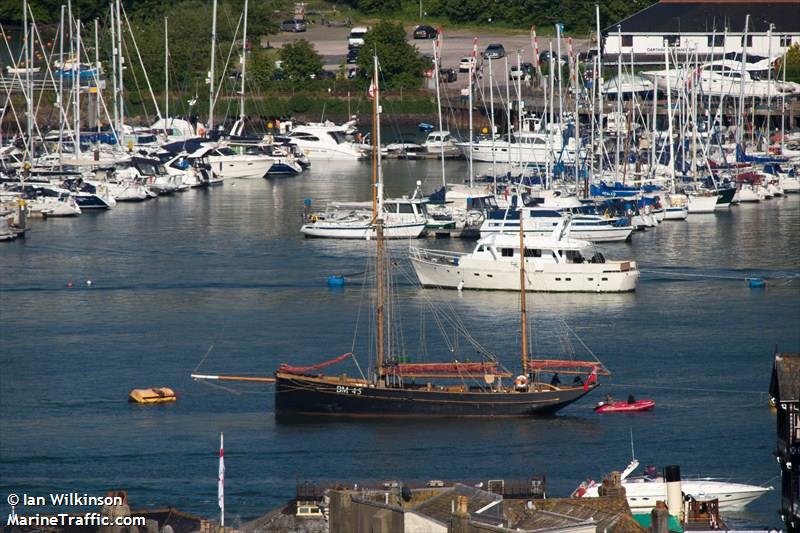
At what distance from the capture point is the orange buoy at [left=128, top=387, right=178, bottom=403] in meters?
43.7

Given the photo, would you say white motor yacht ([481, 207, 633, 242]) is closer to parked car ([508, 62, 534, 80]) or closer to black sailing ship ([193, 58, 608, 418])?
black sailing ship ([193, 58, 608, 418])

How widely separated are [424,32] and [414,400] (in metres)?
85.6

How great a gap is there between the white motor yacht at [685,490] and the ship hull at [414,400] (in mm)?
6895

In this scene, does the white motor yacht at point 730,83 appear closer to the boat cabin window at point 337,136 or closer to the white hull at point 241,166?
the boat cabin window at point 337,136

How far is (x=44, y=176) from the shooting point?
279 feet

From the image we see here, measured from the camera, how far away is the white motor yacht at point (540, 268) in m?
59.1

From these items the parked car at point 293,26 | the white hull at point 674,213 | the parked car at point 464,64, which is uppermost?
the parked car at point 293,26

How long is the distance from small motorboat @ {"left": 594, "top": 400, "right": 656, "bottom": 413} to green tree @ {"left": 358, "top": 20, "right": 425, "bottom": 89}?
74.9 m

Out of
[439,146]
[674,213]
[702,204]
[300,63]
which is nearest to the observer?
[674,213]

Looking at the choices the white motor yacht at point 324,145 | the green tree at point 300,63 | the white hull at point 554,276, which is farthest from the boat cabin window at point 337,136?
the white hull at point 554,276

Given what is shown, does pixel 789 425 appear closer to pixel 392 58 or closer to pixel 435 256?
pixel 435 256

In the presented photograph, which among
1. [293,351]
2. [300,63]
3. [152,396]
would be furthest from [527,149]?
[152,396]

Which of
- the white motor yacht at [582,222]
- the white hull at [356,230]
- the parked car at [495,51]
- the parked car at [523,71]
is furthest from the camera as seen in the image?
the parked car at [495,51]

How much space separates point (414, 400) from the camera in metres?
41.2
